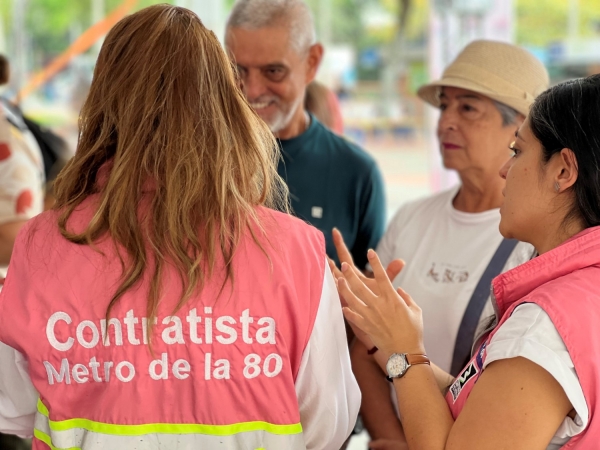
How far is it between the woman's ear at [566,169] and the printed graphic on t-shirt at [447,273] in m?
0.77

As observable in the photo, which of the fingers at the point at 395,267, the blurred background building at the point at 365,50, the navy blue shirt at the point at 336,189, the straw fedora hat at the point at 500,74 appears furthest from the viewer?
the blurred background building at the point at 365,50

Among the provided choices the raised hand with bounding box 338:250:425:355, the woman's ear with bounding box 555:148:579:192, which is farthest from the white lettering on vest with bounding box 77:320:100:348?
the woman's ear with bounding box 555:148:579:192

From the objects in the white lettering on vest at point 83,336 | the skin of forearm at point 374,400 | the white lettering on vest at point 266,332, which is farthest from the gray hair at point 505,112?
the white lettering on vest at point 83,336

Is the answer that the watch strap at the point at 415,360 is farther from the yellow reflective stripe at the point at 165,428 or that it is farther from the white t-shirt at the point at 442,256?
the white t-shirt at the point at 442,256

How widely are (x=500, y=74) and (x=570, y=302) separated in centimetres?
124

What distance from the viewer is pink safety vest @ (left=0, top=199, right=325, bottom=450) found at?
135cm

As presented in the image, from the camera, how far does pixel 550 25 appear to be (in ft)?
31.5

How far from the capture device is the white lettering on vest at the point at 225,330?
135 cm

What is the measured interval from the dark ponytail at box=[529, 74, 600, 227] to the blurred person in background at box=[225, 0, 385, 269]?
44.1 inches

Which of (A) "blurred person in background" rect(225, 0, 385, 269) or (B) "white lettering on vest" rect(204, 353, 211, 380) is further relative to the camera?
(A) "blurred person in background" rect(225, 0, 385, 269)

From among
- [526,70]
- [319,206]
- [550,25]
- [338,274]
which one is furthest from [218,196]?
[550,25]

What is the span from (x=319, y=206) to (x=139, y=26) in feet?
4.03

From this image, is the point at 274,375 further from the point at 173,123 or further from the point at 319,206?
the point at 319,206

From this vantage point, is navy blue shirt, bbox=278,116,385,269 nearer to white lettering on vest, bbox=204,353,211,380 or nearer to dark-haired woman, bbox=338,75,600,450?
dark-haired woman, bbox=338,75,600,450
